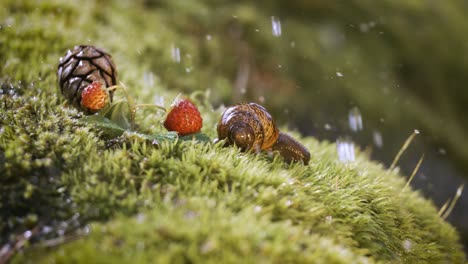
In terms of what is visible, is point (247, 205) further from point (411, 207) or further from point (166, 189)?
point (411, 207)

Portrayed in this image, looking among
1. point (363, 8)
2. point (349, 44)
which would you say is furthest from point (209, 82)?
point (363, 8)

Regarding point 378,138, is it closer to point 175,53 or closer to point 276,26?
point 276,26

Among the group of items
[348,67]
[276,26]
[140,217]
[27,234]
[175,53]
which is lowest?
[27,234]

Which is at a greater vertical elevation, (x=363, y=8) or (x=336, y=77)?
(x=363, y=8)

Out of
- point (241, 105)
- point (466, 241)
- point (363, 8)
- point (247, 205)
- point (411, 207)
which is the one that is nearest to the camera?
point (247, 205)

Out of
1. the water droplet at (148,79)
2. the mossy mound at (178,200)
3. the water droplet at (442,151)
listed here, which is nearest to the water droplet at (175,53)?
the water droplet at (148,79)

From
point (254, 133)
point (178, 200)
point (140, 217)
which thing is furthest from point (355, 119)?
point (140, 217)

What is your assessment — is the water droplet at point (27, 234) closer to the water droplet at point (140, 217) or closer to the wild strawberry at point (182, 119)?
the water droplet at point (140, 217)
